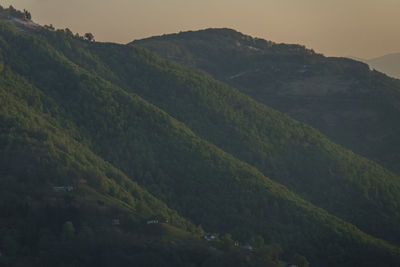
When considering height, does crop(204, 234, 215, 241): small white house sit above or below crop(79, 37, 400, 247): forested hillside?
below

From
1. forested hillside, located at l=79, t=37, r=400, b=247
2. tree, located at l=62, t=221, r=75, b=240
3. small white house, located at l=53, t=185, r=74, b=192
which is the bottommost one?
tree, located at l=62, t=221, r=75, b=240

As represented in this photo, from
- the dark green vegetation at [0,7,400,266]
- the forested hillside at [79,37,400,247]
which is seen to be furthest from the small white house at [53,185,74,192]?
the forested hillside at [79,37,400,247]

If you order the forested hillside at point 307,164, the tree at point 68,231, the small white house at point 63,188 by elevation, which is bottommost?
the tree at point 68,231

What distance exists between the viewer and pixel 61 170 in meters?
133

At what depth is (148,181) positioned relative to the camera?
157 meters

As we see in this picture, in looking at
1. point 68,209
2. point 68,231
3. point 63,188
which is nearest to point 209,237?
point 68,209

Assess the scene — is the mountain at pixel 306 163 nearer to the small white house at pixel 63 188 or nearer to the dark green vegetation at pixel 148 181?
the dark green vegetation at pixel 148 181

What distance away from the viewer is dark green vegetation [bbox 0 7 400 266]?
4599 inches

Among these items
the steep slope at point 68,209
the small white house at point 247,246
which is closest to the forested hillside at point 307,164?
the steep slope at point 68,209

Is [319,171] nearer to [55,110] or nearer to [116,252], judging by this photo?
[55,110]

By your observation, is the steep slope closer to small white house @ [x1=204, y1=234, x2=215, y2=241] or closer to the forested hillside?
small white house @ [x1=204, y1=234, x2=215, y2=241]

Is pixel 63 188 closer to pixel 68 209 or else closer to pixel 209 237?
pixel 68 209

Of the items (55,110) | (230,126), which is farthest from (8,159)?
(230,126)

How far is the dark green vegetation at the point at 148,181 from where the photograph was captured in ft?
383
